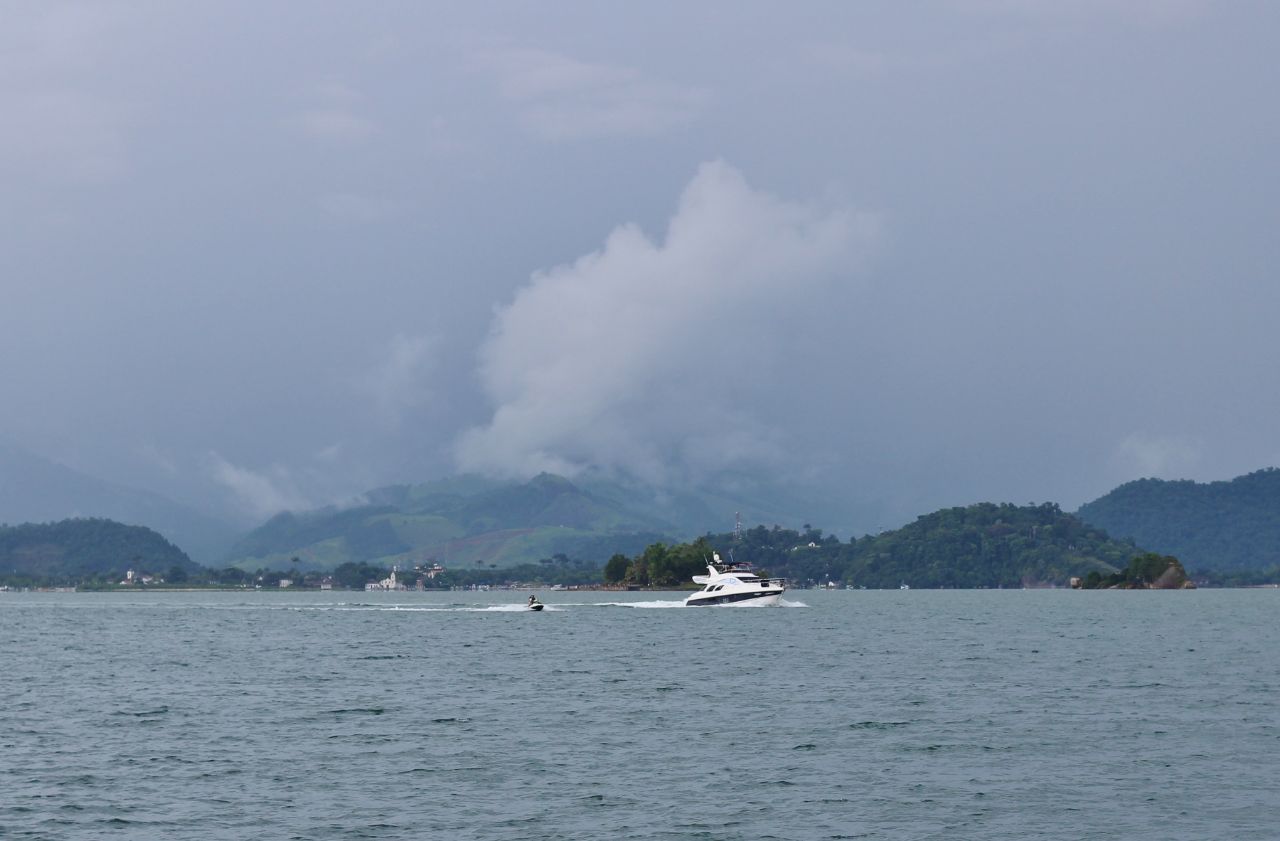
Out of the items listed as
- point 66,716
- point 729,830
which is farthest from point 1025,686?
point 66,716

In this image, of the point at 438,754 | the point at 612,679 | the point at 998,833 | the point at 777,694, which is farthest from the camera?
the point at 612,679

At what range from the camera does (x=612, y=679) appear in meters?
103

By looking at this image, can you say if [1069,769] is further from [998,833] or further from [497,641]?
[497,641]

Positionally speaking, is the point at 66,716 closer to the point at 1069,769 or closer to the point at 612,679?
the point at 612,679

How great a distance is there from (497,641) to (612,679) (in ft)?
175

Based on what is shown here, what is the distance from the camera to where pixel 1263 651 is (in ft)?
438

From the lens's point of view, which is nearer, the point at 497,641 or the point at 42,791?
the point at 42,791

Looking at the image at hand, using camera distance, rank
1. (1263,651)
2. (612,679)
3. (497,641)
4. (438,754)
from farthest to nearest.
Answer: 1. (497,641)
2. (1263,651)
3. (612,679)
4. (438,754)

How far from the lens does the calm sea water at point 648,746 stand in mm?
51062

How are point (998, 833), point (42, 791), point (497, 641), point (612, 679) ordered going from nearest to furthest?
point (998, 833)
point (42, 791)
point (612, 679)
point (497, 641)

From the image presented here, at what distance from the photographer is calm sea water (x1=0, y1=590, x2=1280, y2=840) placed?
168ft

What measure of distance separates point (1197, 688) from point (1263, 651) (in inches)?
1771

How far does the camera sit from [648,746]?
2692 inches

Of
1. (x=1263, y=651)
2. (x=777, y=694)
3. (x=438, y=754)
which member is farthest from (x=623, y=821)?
(x=1263, y=651)
